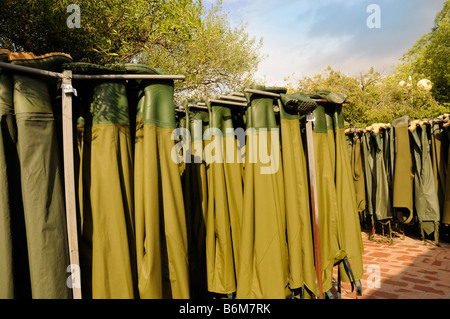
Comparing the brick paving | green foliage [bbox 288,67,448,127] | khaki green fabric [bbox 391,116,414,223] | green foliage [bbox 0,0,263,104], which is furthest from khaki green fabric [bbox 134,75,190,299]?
green foliage [bbox 288,67,448,127]

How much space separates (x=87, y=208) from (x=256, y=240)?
1137 mm

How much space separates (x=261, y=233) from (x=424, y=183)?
5156 mm

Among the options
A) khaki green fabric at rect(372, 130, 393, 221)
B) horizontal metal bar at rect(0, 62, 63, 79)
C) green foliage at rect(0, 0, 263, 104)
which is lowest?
khaki green fabric at rect(372, 130, 393, 221)

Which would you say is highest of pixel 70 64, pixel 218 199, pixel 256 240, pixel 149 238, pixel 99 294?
pixel 70 64

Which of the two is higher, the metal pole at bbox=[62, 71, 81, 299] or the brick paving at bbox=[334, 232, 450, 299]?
the metal pole at bbox=[62, 71, 81, 299]

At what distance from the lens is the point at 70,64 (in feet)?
5.10

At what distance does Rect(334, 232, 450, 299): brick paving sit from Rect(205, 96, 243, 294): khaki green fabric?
208 cm

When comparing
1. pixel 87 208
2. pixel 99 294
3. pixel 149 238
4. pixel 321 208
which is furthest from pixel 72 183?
pixel 321 208

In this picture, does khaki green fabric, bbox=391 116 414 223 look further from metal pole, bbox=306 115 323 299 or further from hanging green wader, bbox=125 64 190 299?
hanging green wader, bbox=125 64 190 299

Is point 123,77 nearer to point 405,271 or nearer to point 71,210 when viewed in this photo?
point 71,210

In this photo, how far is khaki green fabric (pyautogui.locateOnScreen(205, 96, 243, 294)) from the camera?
2109mm

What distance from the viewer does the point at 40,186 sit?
4.44 feet

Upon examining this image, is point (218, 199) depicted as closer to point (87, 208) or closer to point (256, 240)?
point (256, 240)

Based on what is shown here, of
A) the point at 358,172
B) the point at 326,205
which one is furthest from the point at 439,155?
the point at 326,205
